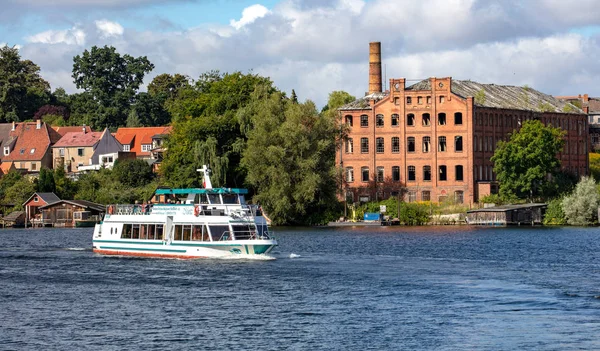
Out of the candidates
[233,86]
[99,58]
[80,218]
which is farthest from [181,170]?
[99,58]

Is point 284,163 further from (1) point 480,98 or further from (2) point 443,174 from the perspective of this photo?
(1) point 480,98

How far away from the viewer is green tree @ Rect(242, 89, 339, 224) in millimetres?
109312

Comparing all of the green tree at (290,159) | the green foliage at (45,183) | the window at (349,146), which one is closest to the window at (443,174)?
the window at (349,146)

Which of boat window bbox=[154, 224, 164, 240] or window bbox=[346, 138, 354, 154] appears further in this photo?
window bbox=[346, 138, 354, 154]

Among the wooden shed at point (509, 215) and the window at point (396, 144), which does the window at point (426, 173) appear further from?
the wooden shed at point (509, 215)

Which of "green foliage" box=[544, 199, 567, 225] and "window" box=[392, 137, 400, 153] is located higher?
"window" box=[392, 137, 400, 153]

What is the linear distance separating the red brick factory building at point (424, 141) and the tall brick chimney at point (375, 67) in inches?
356

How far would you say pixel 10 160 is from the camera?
6678 inches

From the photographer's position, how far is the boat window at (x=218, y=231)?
67625 mm

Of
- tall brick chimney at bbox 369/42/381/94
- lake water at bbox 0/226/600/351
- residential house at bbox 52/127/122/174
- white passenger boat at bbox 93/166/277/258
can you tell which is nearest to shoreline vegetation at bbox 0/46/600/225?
tall brick chimney at bbox 369/42/381/94

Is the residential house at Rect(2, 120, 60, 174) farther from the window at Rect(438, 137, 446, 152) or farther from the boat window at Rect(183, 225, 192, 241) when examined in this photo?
the boat window at Rect(183, 225, 192, 241)

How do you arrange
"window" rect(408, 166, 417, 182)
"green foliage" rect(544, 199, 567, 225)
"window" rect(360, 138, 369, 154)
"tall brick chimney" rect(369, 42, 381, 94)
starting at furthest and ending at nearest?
"tall brick chimney" rect(369, 42, 381, 94) < "window" rect(360, 138, 369, 154) < "window" rect(408, 166, 417, 182) < "green foliage" rect(544, 199, 567, 225)

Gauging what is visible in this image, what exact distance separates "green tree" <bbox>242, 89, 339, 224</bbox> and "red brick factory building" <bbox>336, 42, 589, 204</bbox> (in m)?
9.14

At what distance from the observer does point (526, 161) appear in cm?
11900
